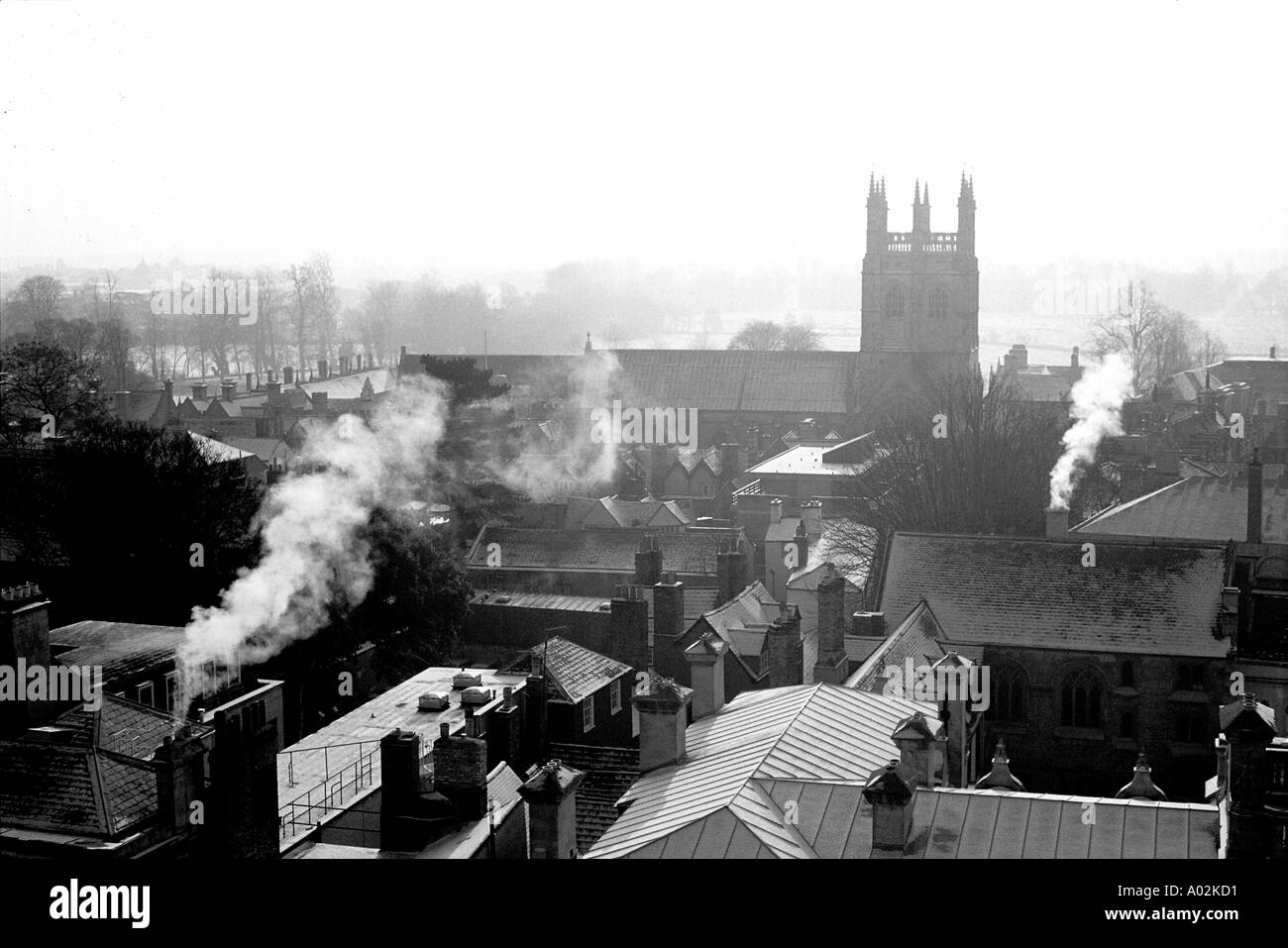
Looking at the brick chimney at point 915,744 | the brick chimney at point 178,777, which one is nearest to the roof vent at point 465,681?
the brick chimney at point 178,777

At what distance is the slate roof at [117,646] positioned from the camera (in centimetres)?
2245

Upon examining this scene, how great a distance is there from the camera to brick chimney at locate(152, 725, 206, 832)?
15.0 metres

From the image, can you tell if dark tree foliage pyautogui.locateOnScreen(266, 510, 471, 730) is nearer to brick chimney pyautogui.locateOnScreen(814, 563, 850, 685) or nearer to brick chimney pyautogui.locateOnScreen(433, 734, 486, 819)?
brick chimney pyautogui.locateOnScreen(814, 563, 850, 685)

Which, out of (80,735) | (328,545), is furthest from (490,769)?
(328,545)

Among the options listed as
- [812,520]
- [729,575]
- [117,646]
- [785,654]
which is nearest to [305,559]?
[117,646]

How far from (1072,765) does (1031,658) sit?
2294 mm

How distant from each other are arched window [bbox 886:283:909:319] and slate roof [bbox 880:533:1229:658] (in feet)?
148

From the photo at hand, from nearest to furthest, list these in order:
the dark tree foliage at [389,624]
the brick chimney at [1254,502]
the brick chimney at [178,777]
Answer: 1. the brick chimney at [178,777]
2. the dark tree foliage at [389,624]
3. the brick chimney at [1254,502]

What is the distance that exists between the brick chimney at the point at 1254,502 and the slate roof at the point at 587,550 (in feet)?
47.4

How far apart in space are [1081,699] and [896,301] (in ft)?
161

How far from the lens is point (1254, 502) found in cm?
3559

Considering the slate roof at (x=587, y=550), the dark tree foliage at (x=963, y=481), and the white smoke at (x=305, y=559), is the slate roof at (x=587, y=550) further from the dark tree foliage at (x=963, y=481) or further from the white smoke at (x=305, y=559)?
the dark tree foliage at (x=963, y=481)

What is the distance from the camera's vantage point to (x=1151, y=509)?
38.1 meters

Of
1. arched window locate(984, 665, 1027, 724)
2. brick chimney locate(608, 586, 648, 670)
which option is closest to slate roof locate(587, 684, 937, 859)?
arched window locate(984, 665, 1027, 724)
